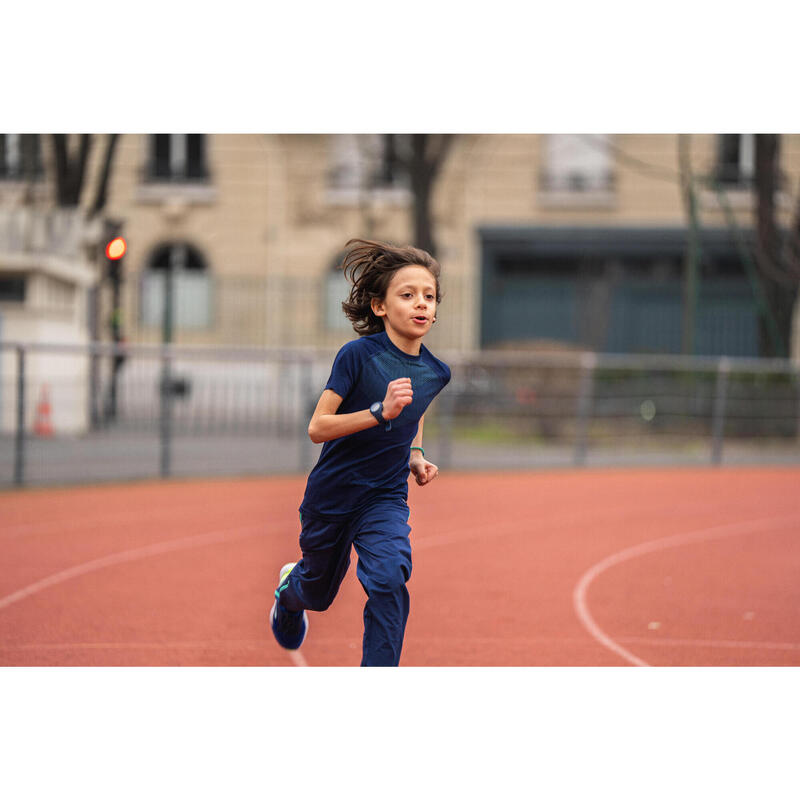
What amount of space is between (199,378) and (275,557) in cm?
608

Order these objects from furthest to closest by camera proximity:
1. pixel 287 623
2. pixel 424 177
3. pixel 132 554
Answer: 1. pixel 424 177
2. pixel 132 554
3. pixel 287 623

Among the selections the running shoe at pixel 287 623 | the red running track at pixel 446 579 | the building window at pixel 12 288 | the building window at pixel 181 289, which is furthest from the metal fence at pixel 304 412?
the building window at pixel 181 289

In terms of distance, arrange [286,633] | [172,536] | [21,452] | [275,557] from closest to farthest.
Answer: [286,633] < [275,557] < [172,536] < [21,452]

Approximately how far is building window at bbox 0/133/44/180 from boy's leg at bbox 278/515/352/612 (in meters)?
20.3

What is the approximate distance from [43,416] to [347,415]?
8759 millimetres

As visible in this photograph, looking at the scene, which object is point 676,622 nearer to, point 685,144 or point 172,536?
point 172,536

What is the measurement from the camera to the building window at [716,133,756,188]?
26.0 metres

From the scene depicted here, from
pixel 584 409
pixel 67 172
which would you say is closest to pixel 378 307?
pixel 584 409

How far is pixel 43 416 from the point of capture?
12.0 metres

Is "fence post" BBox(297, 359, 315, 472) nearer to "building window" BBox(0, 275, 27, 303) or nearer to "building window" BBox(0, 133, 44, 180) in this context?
"building window" BBox(0, 275, 27, 303)

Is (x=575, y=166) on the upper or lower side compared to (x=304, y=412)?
upper

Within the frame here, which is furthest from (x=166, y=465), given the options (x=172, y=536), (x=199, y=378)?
(x=172, y=536)

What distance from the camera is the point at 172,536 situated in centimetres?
943

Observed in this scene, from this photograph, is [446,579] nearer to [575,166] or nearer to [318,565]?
[318,565]
